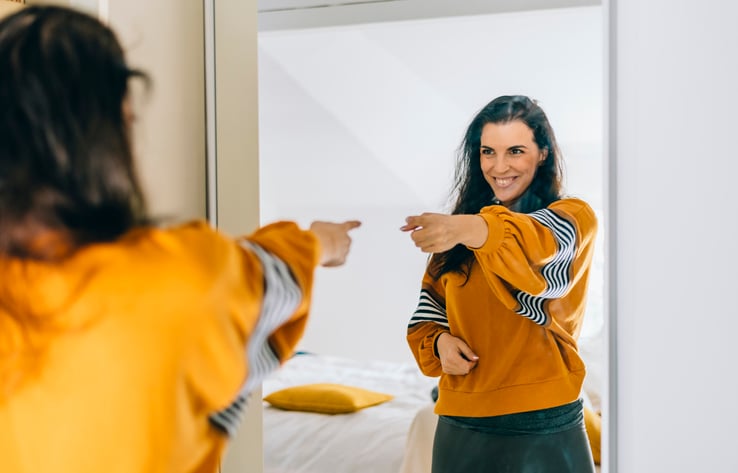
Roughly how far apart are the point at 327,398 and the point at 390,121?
19.9 inches

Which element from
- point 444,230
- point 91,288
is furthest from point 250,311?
point 444,230

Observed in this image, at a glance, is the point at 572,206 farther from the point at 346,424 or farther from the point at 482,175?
the point at 346,424

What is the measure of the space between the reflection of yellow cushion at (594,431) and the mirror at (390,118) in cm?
3

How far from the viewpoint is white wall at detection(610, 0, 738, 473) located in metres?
1.01

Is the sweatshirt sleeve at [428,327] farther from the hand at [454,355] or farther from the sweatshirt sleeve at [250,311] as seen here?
the sweatshirt sleeve at [250,311]

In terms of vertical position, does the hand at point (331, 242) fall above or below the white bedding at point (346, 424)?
above

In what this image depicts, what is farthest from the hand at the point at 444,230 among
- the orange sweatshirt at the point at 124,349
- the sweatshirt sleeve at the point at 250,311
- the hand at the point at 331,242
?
the orange sweatshirt at the point at 124,349

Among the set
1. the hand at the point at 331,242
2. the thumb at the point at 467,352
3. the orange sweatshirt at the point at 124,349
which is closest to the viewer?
the orange sweatshirt at the point at 124,349

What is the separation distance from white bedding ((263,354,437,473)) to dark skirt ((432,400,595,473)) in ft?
0.43

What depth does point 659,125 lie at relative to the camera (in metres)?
1.07

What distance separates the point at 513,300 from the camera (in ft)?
3.79

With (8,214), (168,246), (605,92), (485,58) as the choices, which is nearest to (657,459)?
(605,92)

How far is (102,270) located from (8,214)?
10 centimetres

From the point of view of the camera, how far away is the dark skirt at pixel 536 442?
116cm
